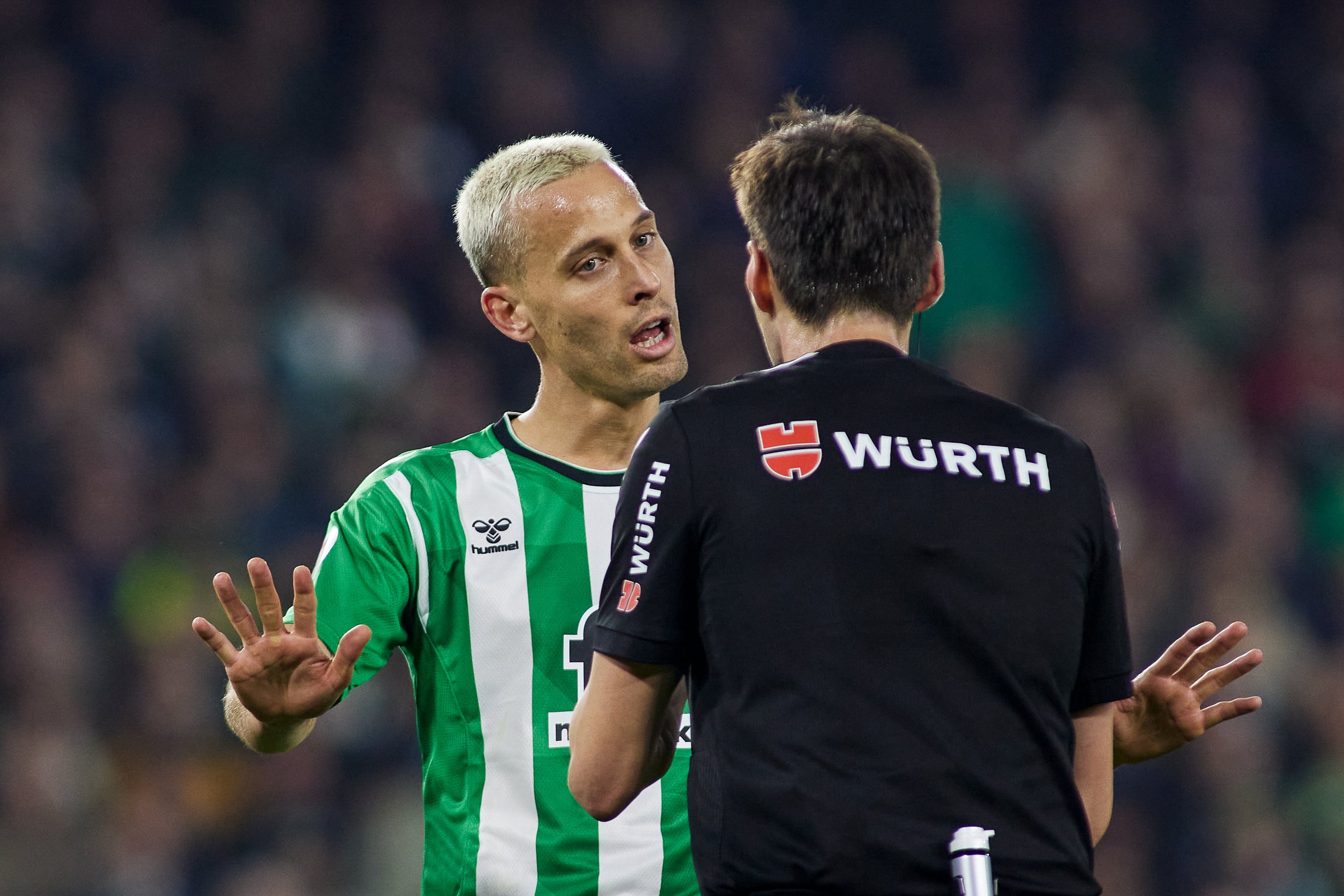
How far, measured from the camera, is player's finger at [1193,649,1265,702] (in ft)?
8.65

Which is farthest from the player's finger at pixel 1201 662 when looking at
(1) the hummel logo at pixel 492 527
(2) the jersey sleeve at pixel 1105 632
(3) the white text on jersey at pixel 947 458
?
(1) the hummel logo at pixel 492 527

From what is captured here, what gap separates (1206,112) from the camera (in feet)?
31.4

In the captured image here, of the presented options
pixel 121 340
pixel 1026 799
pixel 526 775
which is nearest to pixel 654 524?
pixel 1026 799

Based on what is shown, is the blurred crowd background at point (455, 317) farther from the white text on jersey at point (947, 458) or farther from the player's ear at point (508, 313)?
the white text on jersey at point (947, 458)

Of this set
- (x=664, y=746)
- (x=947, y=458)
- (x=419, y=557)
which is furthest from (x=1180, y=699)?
(x=419, y=557)

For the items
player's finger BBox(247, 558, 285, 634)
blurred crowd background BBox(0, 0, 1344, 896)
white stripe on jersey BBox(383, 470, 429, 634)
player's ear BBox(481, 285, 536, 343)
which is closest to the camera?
player's finger BBox(247, 558, 285, 634)

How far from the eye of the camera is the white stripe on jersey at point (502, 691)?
9.71 ft

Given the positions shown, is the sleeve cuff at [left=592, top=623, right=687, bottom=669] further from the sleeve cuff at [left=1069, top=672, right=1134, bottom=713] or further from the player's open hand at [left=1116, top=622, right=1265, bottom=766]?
the player's open hand at [left=1116, top=622, right=1265, bottom=766]

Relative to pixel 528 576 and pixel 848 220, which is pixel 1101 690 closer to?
pixel 848 220

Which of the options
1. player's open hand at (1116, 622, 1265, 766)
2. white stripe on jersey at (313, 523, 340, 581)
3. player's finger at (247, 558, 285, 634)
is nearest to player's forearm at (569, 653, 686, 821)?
player's finger at (247, 558, 285, 634)

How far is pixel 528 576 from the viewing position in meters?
3.11

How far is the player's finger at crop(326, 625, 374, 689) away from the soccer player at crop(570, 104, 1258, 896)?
1.70 feet

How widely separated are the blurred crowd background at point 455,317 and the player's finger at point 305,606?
4144 mm

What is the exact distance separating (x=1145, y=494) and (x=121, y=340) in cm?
529
